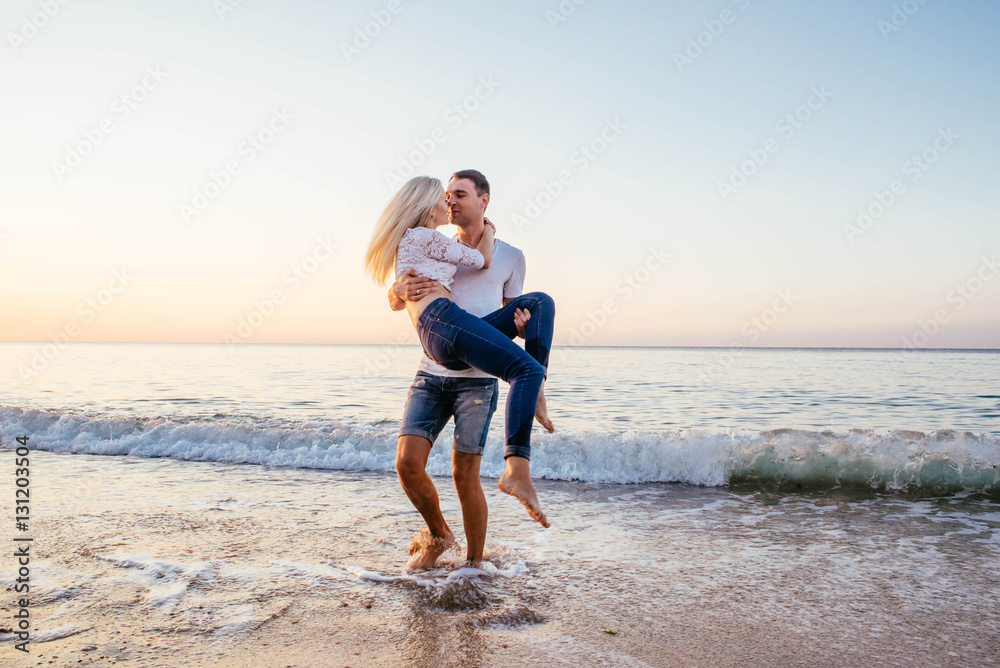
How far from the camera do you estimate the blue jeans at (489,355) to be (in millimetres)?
3221

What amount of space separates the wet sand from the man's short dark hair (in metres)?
2.17

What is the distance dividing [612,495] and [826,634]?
345 centimetres

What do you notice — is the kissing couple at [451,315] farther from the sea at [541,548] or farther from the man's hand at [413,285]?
the sea at [541,548]

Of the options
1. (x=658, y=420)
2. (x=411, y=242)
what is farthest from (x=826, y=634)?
(x=658, y=420)

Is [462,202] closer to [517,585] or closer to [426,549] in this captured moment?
[426,549]

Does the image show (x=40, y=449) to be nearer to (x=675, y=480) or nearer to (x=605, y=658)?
(x=675, y=480)

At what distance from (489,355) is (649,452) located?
4880mm

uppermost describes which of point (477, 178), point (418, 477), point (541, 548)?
point (477, 178)

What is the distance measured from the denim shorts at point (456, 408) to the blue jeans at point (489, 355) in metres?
0.22

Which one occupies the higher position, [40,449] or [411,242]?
[411,242]

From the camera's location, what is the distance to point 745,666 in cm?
254

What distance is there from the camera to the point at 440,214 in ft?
11.9

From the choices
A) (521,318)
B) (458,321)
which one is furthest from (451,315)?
(521,318)

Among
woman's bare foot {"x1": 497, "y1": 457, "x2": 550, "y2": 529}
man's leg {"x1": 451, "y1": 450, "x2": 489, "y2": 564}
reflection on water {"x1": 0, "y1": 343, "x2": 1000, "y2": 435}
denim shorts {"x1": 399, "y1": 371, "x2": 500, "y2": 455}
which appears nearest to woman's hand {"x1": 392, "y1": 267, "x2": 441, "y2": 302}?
denim shorts {"x1": 399, "y1": 371, "x2": 500, "y2": 455}
